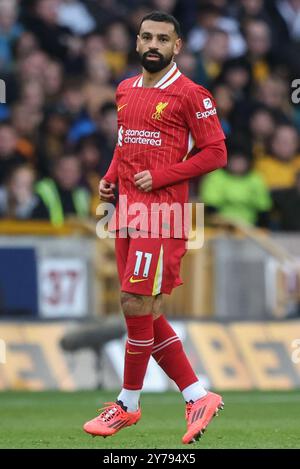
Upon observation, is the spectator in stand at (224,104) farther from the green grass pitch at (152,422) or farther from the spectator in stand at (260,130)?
the green grass pitch at (152,422)

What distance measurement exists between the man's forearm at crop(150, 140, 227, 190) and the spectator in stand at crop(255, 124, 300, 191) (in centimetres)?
780

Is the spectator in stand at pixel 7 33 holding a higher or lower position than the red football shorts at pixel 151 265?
higher

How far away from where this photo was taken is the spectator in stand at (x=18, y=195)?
14203mm

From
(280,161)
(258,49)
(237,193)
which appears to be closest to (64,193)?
(237,193)

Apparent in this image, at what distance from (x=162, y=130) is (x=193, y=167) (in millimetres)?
288

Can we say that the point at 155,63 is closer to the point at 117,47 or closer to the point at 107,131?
the point at 107,131

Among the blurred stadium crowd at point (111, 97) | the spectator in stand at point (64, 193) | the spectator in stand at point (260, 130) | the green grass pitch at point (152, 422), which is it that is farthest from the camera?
the spectator in stand at point (260, 130)

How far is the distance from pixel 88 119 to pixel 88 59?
3.59ft

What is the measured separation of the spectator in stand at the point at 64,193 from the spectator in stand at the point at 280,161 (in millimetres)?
2346

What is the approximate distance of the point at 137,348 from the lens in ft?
27.1

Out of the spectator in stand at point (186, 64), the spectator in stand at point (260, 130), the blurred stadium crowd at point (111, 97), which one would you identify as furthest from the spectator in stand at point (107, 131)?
the spectator in stand at point (260, 130)

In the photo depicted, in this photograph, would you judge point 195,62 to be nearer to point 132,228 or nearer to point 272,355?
point 272,355

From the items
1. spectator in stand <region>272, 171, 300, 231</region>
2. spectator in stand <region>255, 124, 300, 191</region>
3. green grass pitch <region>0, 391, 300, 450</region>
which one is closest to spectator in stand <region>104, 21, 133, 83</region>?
spectator in stand <region>255, 124, 300, 191</region>
